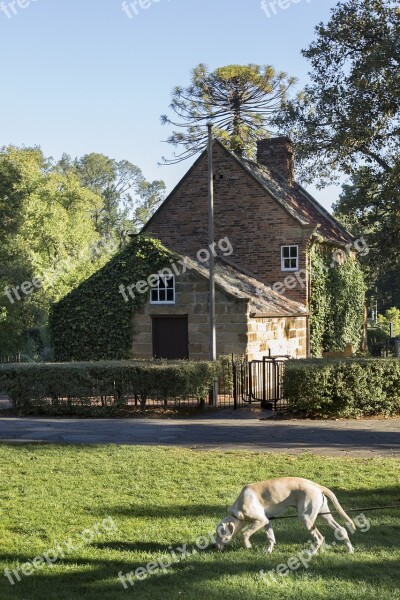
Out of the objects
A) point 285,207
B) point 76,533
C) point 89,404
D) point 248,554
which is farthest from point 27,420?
point 285,207

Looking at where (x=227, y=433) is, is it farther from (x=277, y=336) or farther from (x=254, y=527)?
(x=277, y=336)

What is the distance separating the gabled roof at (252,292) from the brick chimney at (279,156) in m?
7.77

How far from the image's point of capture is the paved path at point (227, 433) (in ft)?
45.1

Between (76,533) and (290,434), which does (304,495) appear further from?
(290,434)

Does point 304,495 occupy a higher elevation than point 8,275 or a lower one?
lower

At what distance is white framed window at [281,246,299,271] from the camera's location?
3108 centimetres

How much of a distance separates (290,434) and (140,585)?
350 inches

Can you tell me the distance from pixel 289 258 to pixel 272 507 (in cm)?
2447

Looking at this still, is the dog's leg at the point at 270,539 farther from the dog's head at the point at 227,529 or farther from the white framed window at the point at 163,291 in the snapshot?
the white framed window at the point at 163,291

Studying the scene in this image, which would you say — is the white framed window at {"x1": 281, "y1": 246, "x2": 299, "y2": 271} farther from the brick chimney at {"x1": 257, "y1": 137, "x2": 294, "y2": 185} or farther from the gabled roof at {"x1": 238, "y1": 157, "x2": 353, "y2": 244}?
the brick chimney at {"x1": 257, "y1": 137, "x2": 294, "y2": 185}

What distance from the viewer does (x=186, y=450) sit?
1327 centimetres

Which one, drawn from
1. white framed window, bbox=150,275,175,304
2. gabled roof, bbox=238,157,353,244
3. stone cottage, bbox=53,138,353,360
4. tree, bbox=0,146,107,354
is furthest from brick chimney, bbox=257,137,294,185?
white framed window, bbox=150,275,175,304

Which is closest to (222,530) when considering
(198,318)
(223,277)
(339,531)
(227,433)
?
(339,531)

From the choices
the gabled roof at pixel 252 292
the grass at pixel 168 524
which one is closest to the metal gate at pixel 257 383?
the gabled roof at pixel 252 292
